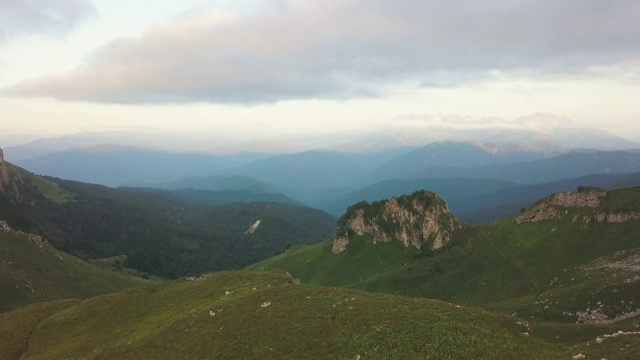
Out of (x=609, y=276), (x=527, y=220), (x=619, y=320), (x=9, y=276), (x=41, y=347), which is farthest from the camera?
(x=9, y=276)

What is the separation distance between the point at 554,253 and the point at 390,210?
50212 millimetres

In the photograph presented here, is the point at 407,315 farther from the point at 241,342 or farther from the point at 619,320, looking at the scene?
the point at 619,320

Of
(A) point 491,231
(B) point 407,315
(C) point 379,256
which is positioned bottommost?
(C) point 379,256

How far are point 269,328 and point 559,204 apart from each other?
85.3m

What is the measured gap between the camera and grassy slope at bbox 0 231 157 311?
358 ft

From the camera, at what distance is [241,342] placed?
39594 mm

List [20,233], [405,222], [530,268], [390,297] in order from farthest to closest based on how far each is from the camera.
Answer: [20,233] < [405,222] < [530,268] < [390,297]

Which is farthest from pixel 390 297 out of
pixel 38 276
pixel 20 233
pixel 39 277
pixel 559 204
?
pixel 20 233

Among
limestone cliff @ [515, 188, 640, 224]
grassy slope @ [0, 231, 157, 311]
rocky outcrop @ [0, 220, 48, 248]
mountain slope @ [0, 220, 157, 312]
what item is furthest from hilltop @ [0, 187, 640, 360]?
rocky outcrop @ [0, 220, 48, 248]

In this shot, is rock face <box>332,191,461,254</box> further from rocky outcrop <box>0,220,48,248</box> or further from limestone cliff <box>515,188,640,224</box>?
rocky outcrop <box>0,220,48,248</box>

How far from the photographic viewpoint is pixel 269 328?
1591 inches

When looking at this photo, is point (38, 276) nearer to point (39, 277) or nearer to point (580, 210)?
point (39, 277)

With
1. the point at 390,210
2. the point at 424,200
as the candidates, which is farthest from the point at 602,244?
the point at 390,210

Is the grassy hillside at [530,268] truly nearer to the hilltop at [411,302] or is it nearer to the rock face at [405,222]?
Answer: the hilltop at [411,302]
